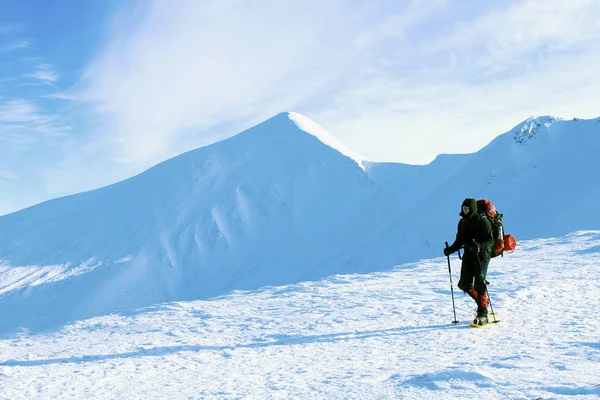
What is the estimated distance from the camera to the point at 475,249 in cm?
711

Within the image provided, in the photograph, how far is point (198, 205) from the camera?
210ft

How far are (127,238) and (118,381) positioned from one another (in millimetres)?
58645

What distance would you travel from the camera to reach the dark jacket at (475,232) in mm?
7094

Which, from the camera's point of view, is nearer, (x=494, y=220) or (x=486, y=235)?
(x=486, y=235)

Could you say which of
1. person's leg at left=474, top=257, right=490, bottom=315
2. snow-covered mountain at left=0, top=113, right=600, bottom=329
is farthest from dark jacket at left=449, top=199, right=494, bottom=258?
snow-covered mountain at left=0, top=113, right=600, bottom=329

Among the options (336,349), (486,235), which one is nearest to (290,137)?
(486,235)

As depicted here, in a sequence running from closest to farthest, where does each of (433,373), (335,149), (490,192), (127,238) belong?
(433,373) → (490,192) → (127,238) → (335,149)

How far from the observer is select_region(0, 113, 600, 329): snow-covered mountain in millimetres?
43656

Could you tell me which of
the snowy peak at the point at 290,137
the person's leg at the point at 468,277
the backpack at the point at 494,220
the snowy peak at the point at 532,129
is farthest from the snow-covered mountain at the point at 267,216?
the person's leg at the point at 468,277

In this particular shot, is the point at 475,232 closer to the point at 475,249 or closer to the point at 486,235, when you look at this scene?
the point at 486,235

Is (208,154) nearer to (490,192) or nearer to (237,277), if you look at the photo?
(237,277)

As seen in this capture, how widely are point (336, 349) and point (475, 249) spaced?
2.74 m

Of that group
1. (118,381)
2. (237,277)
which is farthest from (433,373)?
(237,277)

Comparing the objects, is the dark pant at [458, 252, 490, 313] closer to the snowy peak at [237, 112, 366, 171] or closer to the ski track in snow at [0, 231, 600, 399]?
the ski track in snow at [0, 231, 600, 399]
